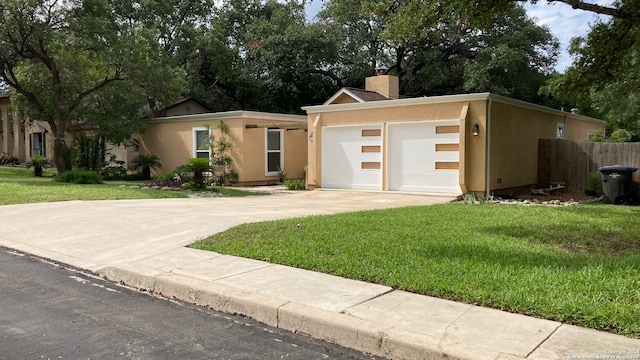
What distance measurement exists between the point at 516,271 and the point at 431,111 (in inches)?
396

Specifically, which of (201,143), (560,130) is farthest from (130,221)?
(560,130)

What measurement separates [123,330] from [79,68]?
20204 millimetres

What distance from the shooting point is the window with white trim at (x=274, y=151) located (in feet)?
67.4

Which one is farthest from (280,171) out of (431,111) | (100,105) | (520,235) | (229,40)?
(229,40)

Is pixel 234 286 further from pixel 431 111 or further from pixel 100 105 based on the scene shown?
pixel 100 105

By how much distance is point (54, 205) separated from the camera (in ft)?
40.3

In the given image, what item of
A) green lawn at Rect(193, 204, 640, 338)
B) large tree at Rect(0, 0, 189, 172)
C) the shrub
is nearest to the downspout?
green lawn at Rect(193, 204, 640, 338)

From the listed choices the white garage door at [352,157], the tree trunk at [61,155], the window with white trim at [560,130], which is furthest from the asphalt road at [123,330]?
the window with white trim at [560,130]

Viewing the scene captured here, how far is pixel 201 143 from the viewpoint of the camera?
2122 cm

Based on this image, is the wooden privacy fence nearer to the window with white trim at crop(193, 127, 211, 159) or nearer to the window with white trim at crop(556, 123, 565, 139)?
the window with white trim at crop(556, 123, 565, 139)

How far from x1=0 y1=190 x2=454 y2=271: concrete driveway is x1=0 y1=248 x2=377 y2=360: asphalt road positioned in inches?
54.9

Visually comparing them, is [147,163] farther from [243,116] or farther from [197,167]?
[197,167]

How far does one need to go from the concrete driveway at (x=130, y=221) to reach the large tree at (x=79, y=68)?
9375 mm

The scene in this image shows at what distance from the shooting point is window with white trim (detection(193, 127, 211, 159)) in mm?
20875
